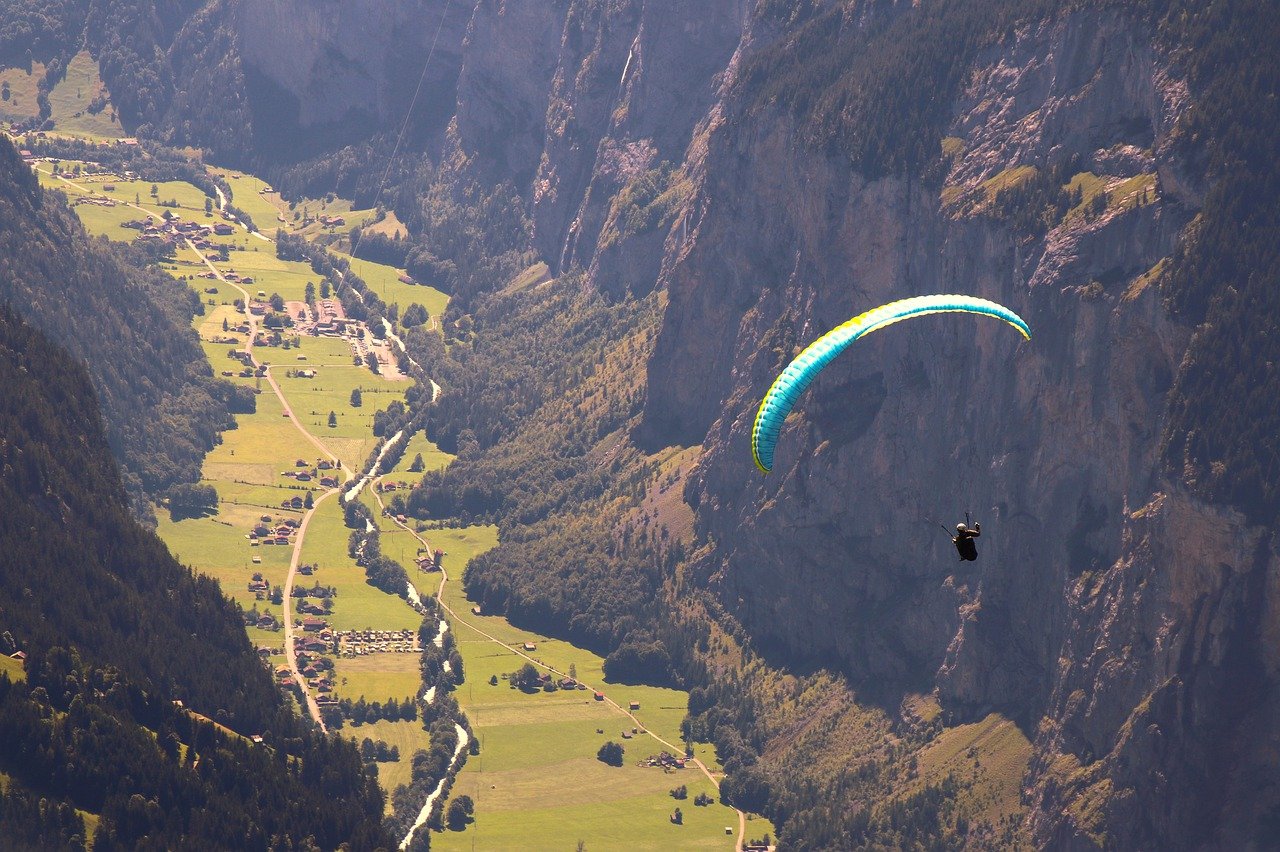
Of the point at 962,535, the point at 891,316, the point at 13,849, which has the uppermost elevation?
the point at 891,316

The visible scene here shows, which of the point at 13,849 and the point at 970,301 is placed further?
the point at 13,849

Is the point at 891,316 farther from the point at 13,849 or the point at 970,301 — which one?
the point at 13,849

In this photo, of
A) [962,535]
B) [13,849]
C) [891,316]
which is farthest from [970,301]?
[13,849]

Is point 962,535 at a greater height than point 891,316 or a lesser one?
lesser

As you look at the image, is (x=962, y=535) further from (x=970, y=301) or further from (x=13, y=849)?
(x=13, y=849)

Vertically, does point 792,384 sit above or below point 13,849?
above
